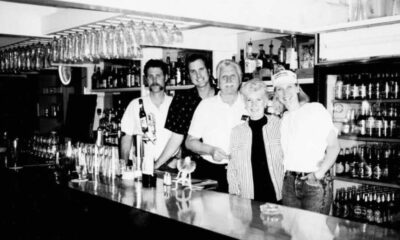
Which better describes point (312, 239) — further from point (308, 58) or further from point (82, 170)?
point (308, 58)

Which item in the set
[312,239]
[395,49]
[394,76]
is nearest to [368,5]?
[395,49]

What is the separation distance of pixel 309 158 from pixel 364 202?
153 cm

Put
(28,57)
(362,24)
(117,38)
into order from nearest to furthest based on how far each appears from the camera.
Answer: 1. (362,24)
2. (117,38)
3. (28,57)

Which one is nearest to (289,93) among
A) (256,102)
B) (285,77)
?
(285,77)

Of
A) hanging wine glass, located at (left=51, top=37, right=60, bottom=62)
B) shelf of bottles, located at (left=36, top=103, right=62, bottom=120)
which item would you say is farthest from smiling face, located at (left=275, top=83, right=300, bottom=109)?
shelf of bottles, located at (left=36, top=103, right=62, bottom=120)

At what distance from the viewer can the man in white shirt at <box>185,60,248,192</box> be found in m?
3.63

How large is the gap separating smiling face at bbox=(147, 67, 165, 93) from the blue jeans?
5.93 ft

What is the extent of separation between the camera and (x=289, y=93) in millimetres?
3135

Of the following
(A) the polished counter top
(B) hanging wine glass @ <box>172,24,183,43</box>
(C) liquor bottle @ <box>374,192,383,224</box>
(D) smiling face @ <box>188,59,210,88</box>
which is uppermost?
(B) hanging wine glass @ <box>172,24,183,43</box>

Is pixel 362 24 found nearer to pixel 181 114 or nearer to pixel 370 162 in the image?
pixel 370 162

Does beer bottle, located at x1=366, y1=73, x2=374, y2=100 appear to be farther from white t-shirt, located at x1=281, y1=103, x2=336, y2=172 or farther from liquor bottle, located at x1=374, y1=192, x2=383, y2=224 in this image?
white t-shirt, located at x1=281, y1=103, x2=336, y2=172

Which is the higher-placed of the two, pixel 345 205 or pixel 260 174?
pixel 260 174

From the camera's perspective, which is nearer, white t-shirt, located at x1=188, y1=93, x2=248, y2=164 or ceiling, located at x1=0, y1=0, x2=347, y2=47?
ceiling, located at x1=0, y1=0, x2=347, y2=47

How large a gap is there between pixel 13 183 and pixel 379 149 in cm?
333
